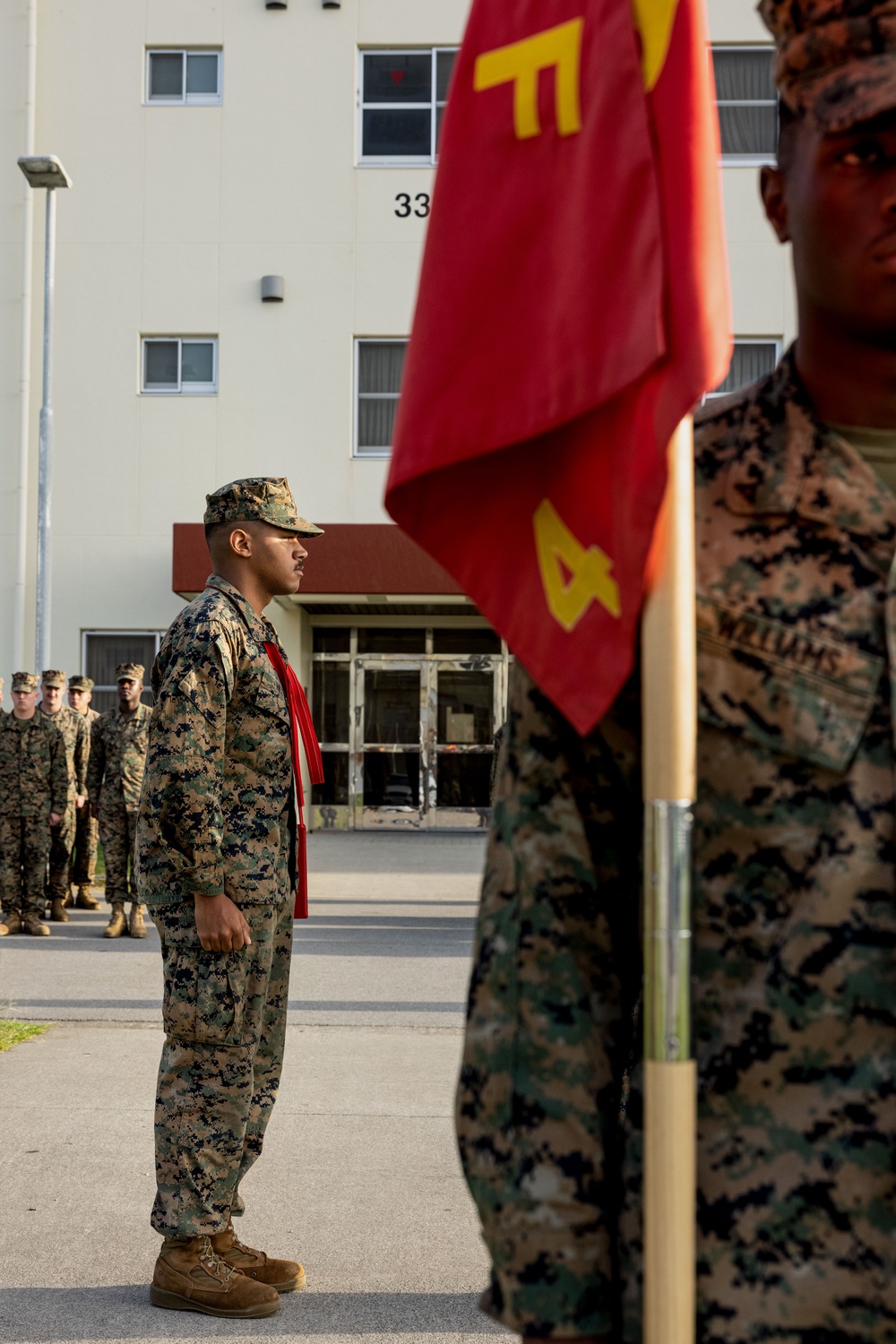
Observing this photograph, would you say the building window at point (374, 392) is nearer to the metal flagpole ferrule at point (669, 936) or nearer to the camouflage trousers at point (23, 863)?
the camouflage trousers at point (23, 863)

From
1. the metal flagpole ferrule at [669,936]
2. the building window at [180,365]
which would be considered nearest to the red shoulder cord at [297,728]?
the metal flagpole ferrule at [669,936]

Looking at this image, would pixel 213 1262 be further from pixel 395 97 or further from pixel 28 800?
pixel 395 97

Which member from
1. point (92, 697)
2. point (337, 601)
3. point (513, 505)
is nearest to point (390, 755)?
point (337, 601)

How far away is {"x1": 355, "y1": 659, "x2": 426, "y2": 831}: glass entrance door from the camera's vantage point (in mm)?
19375

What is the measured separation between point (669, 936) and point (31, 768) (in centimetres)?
1118

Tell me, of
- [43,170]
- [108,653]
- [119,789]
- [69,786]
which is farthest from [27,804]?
[43,170]

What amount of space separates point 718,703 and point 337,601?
16.9 meters

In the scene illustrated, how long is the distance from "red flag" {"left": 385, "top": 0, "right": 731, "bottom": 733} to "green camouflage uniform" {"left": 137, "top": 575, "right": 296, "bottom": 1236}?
2257 mm

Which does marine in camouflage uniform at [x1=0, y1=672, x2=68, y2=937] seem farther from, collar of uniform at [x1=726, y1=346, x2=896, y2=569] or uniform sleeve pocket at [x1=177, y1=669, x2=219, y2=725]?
collar of uniform at [x1=726, y1=346, x2=896, y2=569]

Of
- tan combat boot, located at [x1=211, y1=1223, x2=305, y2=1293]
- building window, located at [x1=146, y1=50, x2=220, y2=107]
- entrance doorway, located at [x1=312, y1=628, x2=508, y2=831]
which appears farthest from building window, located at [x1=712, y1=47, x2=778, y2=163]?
tan combat boot, located at [x1=211, y1=1223, x2=305, y2=1293]

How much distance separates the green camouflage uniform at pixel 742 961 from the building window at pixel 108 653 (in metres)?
17.2

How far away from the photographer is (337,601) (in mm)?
18219

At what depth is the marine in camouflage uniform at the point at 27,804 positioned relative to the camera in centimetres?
1123

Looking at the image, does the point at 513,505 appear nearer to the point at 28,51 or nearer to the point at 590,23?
the point at 590,23
